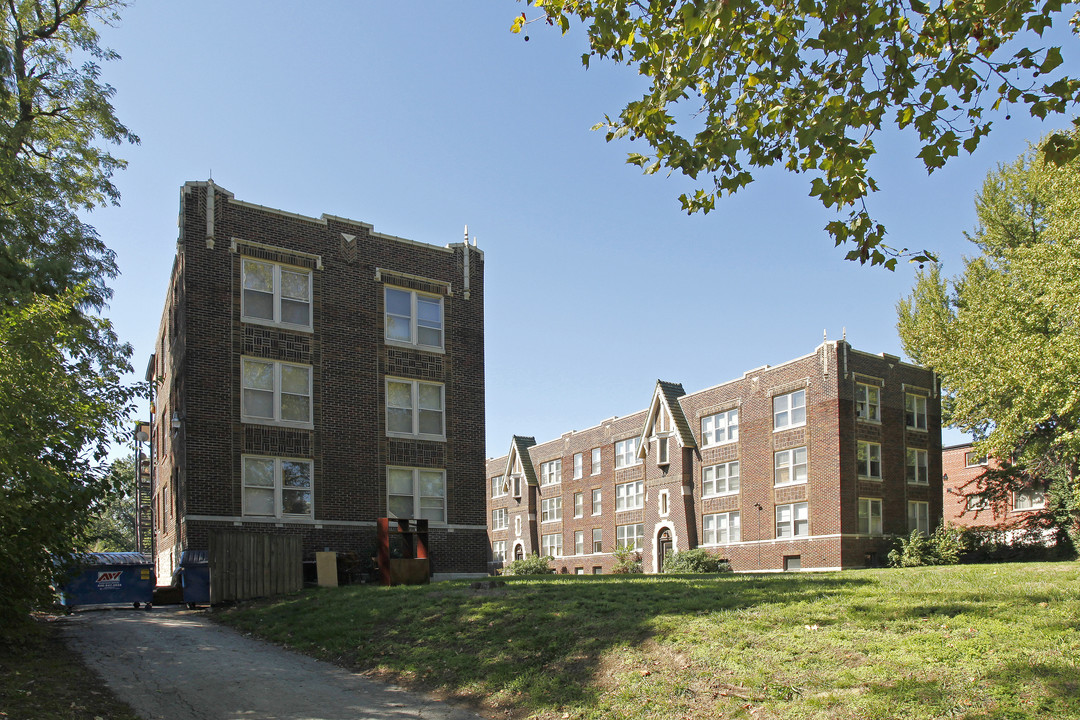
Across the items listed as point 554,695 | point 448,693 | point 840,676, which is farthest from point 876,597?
point 448,693

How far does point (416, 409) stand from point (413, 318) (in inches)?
118

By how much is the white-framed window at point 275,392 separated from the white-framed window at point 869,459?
2492 cm

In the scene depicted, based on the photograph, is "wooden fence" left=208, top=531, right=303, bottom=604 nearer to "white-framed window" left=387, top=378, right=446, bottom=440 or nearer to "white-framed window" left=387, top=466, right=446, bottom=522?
"white-framed window" left=387, top=466, right=446, bottom=522

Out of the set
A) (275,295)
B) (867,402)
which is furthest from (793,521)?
(275,295)

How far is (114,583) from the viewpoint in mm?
21438

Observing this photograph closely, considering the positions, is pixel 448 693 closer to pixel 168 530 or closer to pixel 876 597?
pixel 876 597

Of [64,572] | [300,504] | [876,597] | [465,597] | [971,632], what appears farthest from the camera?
[300,504]

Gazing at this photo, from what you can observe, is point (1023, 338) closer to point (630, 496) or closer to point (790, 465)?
point (790, 465)

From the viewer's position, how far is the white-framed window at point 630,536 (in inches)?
1997

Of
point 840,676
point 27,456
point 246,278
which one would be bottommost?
point 840,676

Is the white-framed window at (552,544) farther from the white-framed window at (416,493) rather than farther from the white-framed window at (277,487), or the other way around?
the white-framed window at (277,487)

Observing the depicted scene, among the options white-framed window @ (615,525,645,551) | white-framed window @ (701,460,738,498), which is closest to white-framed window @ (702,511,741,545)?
white-framed window @ (701,460,738,498)

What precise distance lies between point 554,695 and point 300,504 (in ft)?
59.3

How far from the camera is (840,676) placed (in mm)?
8062
